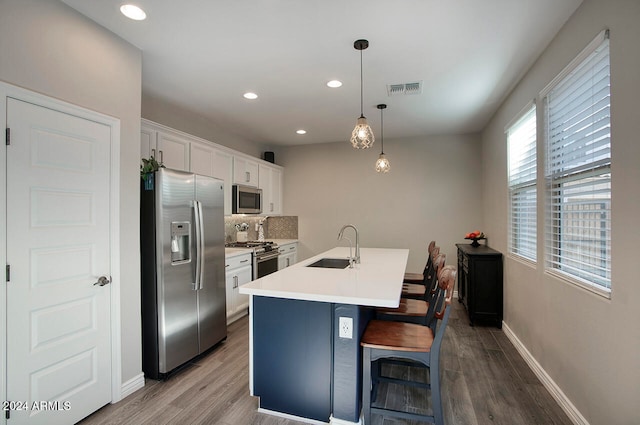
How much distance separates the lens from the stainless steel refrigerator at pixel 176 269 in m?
2.66

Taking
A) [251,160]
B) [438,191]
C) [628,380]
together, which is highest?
[251,160]

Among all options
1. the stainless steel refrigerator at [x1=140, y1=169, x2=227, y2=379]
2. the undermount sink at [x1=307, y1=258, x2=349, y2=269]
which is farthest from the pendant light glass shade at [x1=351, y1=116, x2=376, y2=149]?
the stainless steel refrigerator at [x1=140, y1=169, x2=227, y2=379]

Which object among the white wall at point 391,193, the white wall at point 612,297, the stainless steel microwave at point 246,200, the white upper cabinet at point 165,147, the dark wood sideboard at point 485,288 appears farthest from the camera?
the white wall at point 391,193

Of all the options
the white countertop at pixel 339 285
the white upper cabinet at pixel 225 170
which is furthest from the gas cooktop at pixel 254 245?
the white countertop at pixel 339 285

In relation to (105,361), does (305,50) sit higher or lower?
higher

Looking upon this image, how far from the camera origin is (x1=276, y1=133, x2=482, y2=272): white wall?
17.5 ft

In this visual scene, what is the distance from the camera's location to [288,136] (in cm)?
548

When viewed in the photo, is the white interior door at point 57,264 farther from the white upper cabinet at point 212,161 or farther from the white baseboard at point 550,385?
the white baseboard at point 550,385

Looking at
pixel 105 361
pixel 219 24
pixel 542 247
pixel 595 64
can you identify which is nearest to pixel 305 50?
pixel 219 24

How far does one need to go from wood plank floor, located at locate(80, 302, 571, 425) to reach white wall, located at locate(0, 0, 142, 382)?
0.35 meters

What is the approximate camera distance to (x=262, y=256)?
4641 millimetres

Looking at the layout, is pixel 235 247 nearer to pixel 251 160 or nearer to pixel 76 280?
pixel 251 160

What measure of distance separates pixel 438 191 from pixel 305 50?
A: 3682 millimetres

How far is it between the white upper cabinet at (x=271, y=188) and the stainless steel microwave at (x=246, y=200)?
240mm
